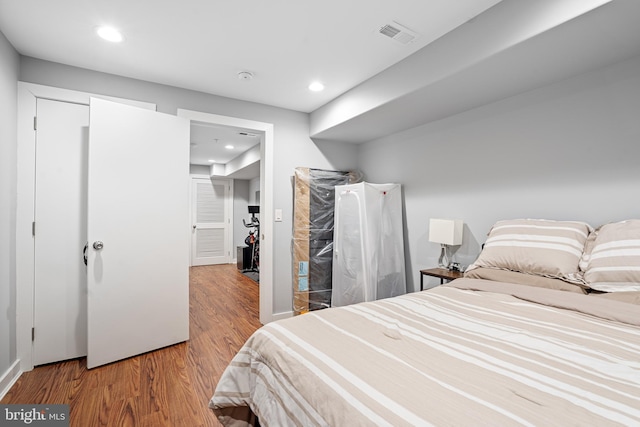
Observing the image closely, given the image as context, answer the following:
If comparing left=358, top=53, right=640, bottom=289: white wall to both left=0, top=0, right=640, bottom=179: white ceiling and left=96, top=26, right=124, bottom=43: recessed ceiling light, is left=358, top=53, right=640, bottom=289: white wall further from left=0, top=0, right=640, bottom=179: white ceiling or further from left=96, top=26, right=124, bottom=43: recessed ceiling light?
left=96, top=26, right=124, bottom=43: recessed ceiling light

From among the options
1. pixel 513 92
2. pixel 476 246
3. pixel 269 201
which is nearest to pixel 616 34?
pixel 513 92

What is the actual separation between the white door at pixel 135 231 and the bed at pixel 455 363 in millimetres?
1546

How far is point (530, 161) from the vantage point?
222 cm

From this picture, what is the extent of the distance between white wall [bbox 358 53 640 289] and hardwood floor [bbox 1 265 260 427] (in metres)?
2.12

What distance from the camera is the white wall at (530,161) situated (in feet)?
5.96

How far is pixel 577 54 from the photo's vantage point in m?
1.71

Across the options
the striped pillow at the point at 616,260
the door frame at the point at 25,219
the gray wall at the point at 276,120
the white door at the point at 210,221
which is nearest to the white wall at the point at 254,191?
the white door at the point at 210,221

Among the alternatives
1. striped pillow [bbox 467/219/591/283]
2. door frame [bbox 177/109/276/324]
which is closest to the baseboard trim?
door frame [bbox 177/109/276/324]

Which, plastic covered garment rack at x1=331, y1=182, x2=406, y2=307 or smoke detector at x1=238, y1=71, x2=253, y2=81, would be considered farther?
plastic covered garment rack at x1=331, y1=182, x2=406, y2=307

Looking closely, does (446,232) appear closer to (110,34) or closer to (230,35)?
(230,35)

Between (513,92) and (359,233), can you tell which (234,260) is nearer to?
(359,233)

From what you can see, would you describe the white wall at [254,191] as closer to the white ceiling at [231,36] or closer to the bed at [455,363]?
the white ceiling at [231,36]

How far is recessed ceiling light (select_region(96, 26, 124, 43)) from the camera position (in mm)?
1927

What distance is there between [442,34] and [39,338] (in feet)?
12.2
